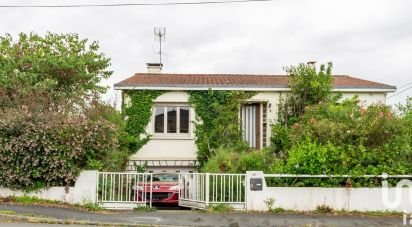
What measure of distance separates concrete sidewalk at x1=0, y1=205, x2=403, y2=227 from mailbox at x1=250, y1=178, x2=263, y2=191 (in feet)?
2.64

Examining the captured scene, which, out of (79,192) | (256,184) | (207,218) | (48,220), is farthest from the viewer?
(79,192)

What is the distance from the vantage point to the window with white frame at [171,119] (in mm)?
20750

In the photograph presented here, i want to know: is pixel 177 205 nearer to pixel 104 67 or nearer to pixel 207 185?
pixel 207 185

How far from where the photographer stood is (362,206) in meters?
13.8

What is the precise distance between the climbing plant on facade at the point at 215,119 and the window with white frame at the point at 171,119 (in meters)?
0.61

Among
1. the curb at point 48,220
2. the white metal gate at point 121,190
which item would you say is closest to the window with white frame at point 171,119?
the white metal gate at point 121,190

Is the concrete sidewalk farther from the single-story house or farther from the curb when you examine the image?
the single-story house

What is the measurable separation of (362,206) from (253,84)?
8.45 metres

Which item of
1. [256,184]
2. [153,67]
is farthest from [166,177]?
[153,67]

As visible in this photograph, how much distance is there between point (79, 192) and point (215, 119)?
7.71m

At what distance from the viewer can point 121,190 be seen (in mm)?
14273

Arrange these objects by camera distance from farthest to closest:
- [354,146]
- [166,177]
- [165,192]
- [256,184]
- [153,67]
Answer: [153,67]
[166,177]
[165,192]
[354,146]
[256,184]

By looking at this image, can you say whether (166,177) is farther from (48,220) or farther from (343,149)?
(343,149)

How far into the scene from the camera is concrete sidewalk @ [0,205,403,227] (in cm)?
1210
